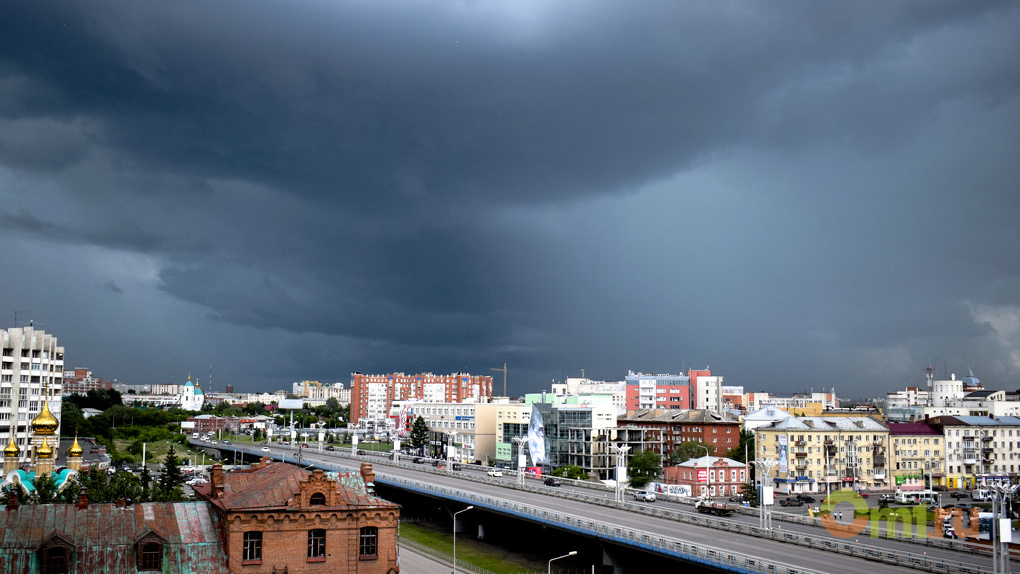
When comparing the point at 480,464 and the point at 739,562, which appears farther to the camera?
the point at 480,464

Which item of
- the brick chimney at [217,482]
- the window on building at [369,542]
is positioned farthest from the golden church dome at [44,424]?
the window on building at [369,542]

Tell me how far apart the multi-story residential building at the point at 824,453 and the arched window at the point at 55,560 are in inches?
4198

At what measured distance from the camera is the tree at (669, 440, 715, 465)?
450 ft

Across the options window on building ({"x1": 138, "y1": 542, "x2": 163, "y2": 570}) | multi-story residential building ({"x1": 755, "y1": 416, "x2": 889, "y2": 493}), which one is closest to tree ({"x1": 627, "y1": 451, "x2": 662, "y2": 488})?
multi-story residential building ({"x1": 755, "y1": 416, "x2": 889, "y2": 493})

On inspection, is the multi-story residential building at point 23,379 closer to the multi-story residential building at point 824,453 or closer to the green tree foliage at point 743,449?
the green tree foliage at point 743,449

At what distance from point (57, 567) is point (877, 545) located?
56.6m

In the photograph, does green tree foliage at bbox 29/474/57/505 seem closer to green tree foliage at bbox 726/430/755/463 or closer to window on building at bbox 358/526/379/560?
window on building at bbox 358/526/379/560

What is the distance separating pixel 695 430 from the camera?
14938cm

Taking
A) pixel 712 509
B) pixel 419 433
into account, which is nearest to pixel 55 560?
pixel 712 509

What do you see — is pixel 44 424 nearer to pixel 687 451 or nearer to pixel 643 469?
pixel 643 469

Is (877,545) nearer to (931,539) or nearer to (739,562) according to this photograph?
(931,539)

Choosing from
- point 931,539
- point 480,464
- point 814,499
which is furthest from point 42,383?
point 931,539

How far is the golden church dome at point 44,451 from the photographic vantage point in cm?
7694

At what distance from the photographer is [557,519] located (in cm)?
7362
